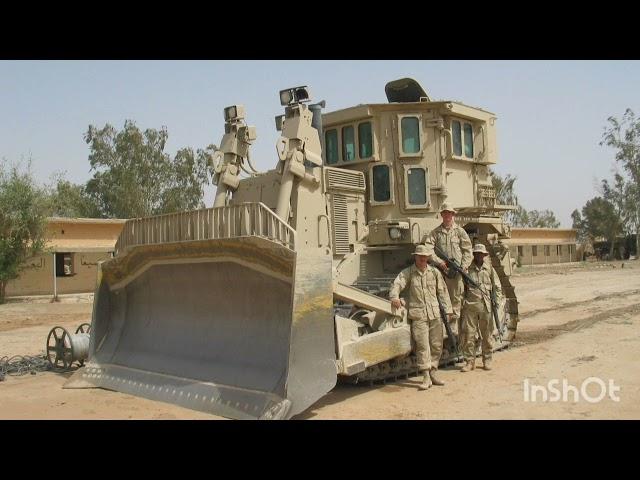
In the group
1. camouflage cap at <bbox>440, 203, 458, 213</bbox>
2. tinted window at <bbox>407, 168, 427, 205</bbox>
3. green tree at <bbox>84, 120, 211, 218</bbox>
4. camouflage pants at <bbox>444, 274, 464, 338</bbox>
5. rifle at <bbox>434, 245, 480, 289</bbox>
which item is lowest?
camouflage pants at <bbox>444, 274, 464, 338</bbox>

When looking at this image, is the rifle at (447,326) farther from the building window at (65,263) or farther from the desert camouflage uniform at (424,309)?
the building window at (65,263)

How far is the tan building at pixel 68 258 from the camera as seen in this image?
24500 millimetres

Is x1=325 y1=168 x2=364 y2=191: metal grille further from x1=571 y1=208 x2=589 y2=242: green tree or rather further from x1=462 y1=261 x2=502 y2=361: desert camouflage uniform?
x1=571 y1=208 x2=589 y2=242: green tree

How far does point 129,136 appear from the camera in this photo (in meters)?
43.6

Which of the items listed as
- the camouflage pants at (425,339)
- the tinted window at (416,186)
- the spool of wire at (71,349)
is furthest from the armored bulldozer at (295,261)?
the spool of wire at (71,349)

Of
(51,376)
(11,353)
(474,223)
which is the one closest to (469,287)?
(474,223)

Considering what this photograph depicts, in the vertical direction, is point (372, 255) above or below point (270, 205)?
below

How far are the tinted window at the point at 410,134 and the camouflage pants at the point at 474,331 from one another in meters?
2.49

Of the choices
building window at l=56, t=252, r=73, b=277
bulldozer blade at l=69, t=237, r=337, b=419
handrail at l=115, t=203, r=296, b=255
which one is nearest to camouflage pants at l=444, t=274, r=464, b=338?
bulldozer blade at l=69, t=237, r=337, b=419

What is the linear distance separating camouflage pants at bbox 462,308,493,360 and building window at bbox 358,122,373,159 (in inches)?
107

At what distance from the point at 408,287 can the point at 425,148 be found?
2.46m

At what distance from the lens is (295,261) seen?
5934 millimetres

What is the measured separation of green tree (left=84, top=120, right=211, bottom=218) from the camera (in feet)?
141
